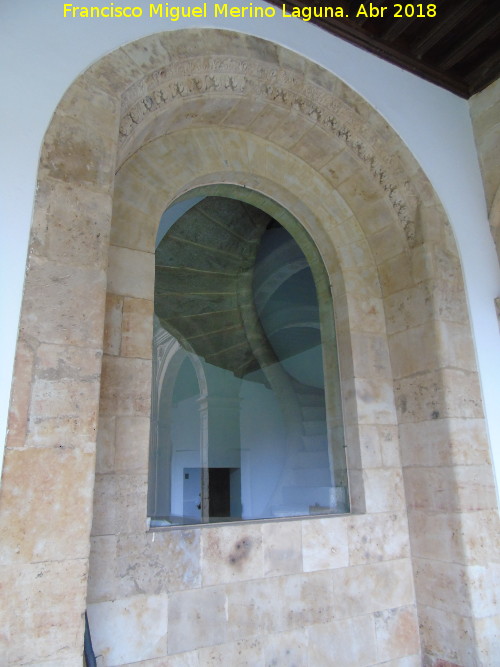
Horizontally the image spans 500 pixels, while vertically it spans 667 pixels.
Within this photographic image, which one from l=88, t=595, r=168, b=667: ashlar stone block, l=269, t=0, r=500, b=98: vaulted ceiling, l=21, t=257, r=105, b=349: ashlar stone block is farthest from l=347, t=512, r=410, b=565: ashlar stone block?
l=269, t=0, r=500, b=98: vaulted ceiling

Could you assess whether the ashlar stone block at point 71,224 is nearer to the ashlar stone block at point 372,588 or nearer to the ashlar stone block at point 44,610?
the ashlar stone block at point 44,610

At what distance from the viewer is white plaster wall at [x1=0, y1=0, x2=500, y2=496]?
77.9 inches

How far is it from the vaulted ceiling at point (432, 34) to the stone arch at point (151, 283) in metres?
0.53

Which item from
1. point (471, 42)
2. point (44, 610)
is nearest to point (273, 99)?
point (471, 42)

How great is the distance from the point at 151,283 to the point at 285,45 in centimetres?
169

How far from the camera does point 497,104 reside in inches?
150

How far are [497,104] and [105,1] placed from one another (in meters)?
2.90

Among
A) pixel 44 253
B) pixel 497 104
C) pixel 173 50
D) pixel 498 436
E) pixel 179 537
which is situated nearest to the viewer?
pixel 44 253

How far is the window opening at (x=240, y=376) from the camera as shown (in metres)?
2.78

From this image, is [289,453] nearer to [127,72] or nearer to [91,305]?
[91,305]

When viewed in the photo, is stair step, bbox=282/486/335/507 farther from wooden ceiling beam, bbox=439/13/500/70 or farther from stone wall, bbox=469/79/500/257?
wooden ceiling beam, bbox=439/13/500/70

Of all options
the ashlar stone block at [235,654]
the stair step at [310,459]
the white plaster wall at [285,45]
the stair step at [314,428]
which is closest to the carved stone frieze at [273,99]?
the white plaster wall at [285,45]

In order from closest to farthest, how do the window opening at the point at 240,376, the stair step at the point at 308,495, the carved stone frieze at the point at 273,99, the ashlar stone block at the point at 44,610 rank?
1. the ashlar stone block at the point at 44,610
2. the carved stone frieze at the point at 273,99
3. the window opening at the point at 240,376
4. the stair step at the point at 308,495

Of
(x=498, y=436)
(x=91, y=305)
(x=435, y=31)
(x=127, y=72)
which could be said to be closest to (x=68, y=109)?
(x=127, y=72)
